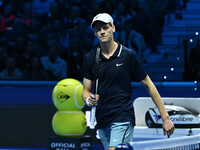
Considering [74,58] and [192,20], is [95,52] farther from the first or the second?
[192,20]

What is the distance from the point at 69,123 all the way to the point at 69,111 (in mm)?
241

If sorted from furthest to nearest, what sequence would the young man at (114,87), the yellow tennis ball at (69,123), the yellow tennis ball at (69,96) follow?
1. the yellow tennis ball at (69,96)
2. the yellow tennis ball at (69,123)
3. the young man at (114,87)

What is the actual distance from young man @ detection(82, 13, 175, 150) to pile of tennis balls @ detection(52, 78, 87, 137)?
9.07 feet

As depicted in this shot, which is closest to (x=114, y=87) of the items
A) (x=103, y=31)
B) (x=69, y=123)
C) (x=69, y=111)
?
(x=103, y=31)

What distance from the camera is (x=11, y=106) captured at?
925cm

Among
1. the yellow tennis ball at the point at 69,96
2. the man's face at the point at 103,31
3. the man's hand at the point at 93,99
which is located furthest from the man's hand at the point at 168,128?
the yellow tennis ball at the point at 69,96

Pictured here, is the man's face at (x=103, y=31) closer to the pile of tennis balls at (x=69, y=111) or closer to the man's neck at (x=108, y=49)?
the man's neck at (x=108, y=49)

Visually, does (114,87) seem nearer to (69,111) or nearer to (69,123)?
(69,123)

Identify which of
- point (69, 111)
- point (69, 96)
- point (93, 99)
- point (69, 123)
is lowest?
point (69, 123)

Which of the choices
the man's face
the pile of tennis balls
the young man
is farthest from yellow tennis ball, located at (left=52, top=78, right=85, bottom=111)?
the man's face

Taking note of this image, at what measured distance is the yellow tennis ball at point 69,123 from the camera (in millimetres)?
7211

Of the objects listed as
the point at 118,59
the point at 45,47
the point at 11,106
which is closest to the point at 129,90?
the point at 118,59

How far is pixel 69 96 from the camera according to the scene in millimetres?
7348

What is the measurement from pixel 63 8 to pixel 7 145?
12.6 ft
